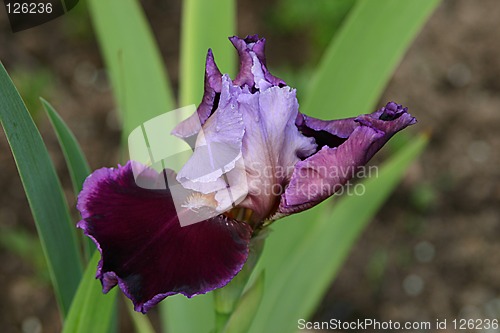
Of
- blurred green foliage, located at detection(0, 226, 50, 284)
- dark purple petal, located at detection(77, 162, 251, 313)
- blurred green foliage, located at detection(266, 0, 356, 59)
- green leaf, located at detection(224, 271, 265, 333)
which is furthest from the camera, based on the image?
blurred green foliage, located at detection(266, 0, 356, 59)

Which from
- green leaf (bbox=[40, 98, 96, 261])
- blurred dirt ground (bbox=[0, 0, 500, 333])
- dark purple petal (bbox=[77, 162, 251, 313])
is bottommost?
blurred dirt ground (bbox=[0, 0, 500, 333])

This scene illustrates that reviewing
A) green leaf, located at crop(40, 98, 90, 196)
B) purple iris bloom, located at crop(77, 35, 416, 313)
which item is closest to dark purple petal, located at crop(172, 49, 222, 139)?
purple iris bloom, located at crop(77, 35, 416, 313)

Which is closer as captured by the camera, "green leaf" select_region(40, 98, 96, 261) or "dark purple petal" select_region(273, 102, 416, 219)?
"dark purple petal" select_region(273, 102, 416, 219)

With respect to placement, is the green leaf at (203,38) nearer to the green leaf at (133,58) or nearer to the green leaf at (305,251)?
the green leaf at (133,58)

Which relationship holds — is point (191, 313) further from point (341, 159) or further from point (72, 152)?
point (341, 159)

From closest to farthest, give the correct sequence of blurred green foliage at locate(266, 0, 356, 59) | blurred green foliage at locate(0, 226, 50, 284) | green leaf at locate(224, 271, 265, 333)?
green leaf at locate(224, 271, 265, 333)
blurred green foliage at locate(0, 226, 50, 284)
blurred green foliage at locate(266, 0, 356, 59)

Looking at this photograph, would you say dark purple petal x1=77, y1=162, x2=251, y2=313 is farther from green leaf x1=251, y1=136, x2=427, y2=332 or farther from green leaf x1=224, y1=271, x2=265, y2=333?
green leaf x1=251, y1=136, x2=427, y2=332

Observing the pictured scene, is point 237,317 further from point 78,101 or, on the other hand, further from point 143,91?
point 78,101

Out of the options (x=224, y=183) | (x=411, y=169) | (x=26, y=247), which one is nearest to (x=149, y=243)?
(x=224, y=183)
